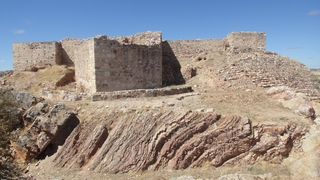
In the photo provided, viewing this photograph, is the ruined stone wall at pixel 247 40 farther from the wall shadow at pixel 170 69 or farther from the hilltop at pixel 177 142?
the hilltop at pixel 177 142

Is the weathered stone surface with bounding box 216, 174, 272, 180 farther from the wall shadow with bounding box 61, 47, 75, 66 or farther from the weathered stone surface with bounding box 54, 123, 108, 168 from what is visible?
the wall shadow with bounding box 61, 47, 75, 66

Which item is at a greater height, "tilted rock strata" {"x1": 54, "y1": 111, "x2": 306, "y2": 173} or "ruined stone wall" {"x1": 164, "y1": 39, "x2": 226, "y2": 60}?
"ruined stone wall" {"x1": 164, "y1": 39, "x2": 226, "y2": 60}

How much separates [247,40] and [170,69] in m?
7.79

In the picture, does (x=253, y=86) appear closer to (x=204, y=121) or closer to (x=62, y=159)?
(x=204, y=121)

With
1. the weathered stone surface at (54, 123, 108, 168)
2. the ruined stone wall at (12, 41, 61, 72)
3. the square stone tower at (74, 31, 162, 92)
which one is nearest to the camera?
the weathered stone surface at (54, 123, 108, 168)

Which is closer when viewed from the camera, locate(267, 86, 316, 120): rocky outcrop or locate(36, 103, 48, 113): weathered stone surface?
locate(36, 103, 48, 113): weathered stone surface

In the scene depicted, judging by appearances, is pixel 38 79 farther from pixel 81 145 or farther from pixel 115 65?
pixel 81 145

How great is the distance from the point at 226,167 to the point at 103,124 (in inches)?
162

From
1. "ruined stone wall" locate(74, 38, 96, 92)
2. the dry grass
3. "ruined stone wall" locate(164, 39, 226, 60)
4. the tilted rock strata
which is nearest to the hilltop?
the tilted rock strata

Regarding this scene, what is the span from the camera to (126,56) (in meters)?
10.2

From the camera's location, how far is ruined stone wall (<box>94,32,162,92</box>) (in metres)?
9.42

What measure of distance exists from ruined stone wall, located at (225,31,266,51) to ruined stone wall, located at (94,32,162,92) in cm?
851

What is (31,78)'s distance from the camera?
52.6ft

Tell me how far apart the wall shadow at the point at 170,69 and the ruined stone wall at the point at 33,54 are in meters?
10.4
